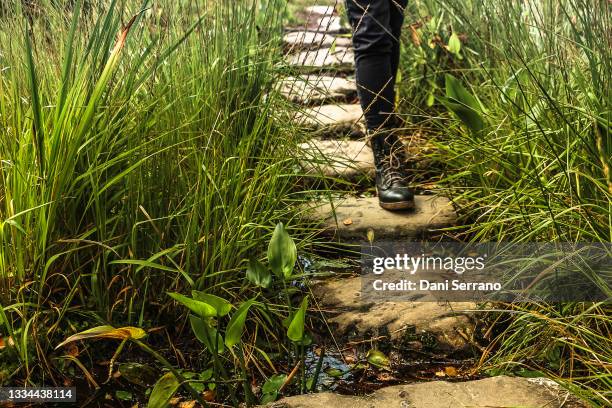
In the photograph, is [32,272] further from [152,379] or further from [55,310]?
[152,379]

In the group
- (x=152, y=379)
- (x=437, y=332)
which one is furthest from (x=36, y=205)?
(x=437, y=332)

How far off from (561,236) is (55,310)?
4.43ft

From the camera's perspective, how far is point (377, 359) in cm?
227

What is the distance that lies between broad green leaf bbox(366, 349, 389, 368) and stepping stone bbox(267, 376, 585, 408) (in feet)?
0.80

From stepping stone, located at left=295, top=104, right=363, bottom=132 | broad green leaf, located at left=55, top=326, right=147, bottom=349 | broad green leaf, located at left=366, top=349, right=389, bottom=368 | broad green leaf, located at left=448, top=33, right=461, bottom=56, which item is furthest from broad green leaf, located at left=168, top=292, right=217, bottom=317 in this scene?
broad green leaf, located at left=448, top=33, right=461, bottom=56

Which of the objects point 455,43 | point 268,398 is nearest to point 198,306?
point 268,398

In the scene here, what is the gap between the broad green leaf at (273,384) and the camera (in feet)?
6.77

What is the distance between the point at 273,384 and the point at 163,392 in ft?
1.18

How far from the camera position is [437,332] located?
2.44m

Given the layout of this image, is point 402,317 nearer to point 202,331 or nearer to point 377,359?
point 377,359

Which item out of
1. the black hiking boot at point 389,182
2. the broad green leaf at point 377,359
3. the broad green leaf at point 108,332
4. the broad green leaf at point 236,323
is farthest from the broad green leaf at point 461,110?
the broad green leaf at point 108,332

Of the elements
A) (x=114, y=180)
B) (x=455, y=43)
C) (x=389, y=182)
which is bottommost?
(x=389, y=182)

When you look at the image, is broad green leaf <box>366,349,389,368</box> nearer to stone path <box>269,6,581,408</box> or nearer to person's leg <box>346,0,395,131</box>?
stone path <box>269,6,581,408</box>

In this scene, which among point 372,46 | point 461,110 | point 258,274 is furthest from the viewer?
point 372,46
